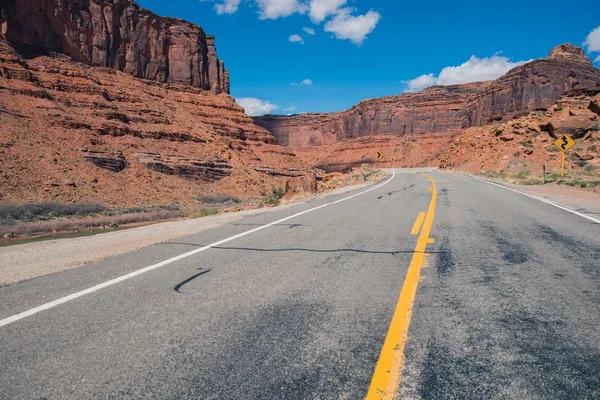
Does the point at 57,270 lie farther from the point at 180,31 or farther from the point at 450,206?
the point at 180,31

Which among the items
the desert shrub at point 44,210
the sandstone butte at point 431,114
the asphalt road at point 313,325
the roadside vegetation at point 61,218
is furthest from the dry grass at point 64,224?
the sandstone butte at point 431,114

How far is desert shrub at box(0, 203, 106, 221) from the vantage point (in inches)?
809

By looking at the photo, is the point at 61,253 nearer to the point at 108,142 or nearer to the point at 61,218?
the point at 61,218

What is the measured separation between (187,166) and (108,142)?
8208 millimetres

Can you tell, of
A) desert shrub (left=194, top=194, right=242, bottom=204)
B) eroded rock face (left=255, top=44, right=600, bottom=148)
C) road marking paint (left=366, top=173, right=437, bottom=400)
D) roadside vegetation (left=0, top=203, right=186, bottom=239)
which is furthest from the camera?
eroded rock face (left=255, top=44, right=600, bottom=148)

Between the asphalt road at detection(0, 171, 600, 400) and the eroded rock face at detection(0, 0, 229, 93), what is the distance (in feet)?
162

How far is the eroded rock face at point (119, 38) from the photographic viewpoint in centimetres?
4141

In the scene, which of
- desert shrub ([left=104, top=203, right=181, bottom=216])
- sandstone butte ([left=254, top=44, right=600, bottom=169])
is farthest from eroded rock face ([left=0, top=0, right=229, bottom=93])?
sandstone butte ([left=254, top=44, right=600, bottom=169])

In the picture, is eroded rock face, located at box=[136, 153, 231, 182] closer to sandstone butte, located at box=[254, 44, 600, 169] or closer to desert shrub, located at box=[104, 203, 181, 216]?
desert shrub, located at box=[104, 203, 181, 216]

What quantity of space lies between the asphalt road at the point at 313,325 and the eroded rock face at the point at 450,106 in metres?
61.5

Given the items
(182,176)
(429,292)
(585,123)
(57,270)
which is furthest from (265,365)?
(585,123)

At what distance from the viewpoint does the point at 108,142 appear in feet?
122

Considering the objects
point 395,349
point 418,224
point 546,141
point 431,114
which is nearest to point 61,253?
point 395,349

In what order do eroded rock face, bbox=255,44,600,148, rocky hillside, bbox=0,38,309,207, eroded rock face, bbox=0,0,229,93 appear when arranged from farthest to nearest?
eroded rock face, bbox=255,44,600,148
eroded rock face, bbox=0,0,229,93
rocky hillside, bbox=0,38,309,207
